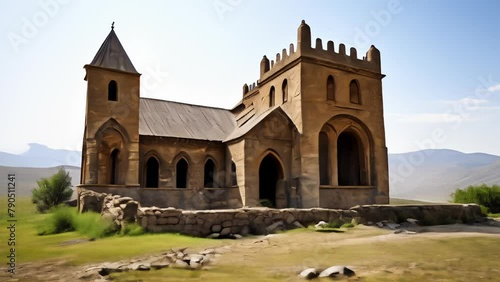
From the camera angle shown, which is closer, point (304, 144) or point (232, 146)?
point (304, 144)

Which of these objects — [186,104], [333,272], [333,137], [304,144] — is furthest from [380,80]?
[333,272]

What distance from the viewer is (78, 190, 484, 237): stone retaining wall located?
1070cm

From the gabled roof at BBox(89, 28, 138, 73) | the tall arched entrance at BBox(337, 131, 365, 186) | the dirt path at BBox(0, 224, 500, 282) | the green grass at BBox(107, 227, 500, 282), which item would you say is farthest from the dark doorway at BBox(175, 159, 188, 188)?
the green grass at BBox(107, 227, 500, 282)

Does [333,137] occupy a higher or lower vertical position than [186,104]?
lower

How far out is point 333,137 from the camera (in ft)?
70.5

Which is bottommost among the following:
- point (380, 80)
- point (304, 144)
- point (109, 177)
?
point (109, 177)

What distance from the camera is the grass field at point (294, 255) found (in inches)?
234

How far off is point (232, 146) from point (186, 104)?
282 inches

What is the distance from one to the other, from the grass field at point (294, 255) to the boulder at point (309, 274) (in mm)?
165

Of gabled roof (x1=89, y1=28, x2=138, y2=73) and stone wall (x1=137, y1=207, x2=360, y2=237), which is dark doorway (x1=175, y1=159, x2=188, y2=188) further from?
stone wall (x1=137, y1=207, x2=360, y2=237)

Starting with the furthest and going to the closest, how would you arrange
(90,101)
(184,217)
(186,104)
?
(186,104) → (90,101) → (184,217)

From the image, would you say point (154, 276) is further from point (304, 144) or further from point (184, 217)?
point (304, 144)

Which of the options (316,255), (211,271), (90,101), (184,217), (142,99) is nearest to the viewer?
(211,271)

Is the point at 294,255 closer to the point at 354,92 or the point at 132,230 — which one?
the point at 132,230
